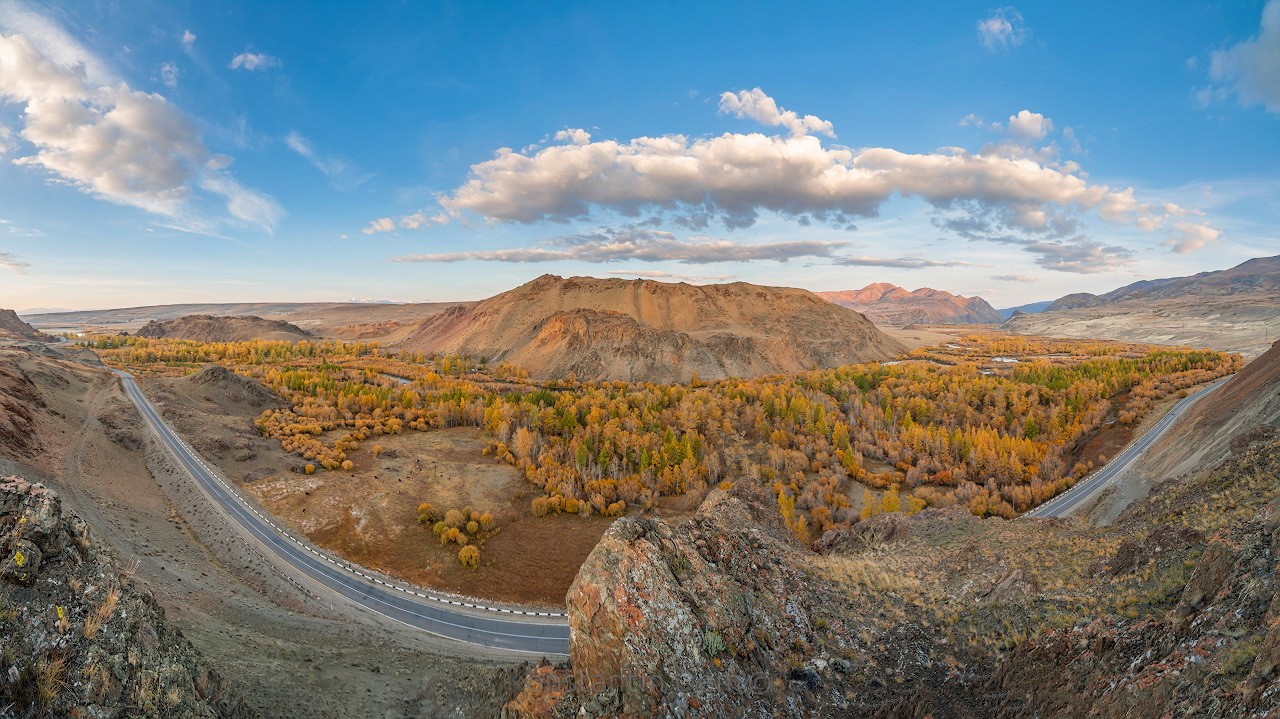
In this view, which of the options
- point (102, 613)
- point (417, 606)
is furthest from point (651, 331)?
point (102, 613)

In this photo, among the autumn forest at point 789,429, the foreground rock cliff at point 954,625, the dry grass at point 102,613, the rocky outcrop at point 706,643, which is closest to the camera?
the foreground rock cliff at point 954,625

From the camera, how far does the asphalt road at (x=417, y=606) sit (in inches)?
1241

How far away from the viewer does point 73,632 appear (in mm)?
10258

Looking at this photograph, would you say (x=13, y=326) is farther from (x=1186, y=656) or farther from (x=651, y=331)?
(x=1186, y=656)

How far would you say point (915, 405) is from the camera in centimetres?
8169

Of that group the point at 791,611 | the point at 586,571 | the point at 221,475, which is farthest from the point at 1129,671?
the point at 221,475

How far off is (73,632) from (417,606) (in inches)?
1058

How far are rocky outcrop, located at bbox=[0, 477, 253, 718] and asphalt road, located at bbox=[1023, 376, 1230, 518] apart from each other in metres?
52.1

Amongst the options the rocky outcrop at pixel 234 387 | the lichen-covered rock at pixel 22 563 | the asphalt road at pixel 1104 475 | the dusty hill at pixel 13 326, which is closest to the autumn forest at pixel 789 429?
the asphalt road at pixel 1104 475

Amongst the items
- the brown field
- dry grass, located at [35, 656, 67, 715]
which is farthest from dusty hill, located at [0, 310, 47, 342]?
dry grass, located at [35, 656, 67, 715]

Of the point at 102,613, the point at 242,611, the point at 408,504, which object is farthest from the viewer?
the point at 408,504

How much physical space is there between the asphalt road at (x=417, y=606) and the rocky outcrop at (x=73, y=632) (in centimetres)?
2100

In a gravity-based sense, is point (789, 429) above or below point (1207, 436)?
below

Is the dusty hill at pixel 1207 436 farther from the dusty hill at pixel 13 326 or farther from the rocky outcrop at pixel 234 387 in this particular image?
the dusty hill at pixel 13 326
